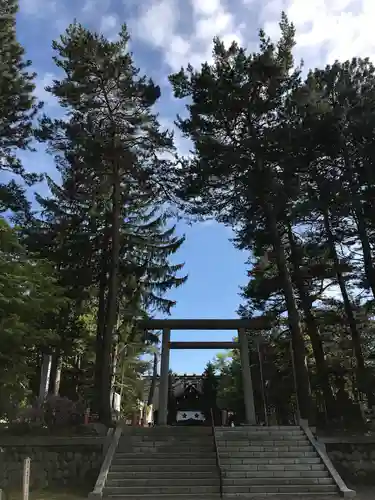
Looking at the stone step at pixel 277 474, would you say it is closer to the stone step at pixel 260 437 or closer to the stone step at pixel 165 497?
the stone step at pixel 165 497

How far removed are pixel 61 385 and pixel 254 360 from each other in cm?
1233

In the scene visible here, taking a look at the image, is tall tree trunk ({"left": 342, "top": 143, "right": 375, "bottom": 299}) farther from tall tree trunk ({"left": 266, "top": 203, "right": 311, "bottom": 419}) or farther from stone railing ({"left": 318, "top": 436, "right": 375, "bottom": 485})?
stone railing ({"left": 318, "top": 436, "right": 375, "bottom": 485})

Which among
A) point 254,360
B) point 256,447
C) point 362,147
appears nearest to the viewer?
point 256,447

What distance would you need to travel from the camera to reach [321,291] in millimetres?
18734

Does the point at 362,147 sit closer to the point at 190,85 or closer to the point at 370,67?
the point at 370,67

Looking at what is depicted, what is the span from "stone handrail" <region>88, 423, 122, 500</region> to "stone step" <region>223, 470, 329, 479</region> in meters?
3.02

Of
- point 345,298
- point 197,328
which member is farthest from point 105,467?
point 345,298

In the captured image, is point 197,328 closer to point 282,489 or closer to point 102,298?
point 102,298

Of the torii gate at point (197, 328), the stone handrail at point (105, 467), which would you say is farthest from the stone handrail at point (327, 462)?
the stone handrail at point (105, 467)

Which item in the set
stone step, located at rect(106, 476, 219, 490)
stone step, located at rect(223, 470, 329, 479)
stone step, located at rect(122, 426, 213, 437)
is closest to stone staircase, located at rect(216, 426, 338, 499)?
stone step, located at rect(223, 470, 329, 479)

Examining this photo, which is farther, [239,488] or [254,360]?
[254,360]

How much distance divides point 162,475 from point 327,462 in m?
4.39

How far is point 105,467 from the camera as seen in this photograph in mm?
11391

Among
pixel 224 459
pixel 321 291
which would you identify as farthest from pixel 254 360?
pixel 224 459
